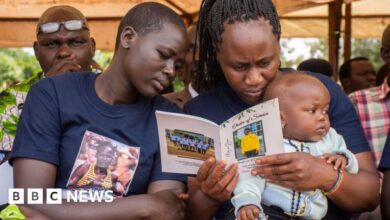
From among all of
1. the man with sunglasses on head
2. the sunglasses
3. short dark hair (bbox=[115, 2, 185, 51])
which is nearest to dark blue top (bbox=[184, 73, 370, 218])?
short dark hair (bbox=[115, 2, 185, 51])

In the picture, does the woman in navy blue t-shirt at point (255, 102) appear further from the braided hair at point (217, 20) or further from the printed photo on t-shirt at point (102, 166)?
the printed photo on t-shirt at point (102, 166)

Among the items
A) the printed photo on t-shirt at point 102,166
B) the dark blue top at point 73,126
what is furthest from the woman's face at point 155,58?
the printed photo on t-shirt at point 102,166

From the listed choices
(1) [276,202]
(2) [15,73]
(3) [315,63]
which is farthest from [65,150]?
(2) [15,73]

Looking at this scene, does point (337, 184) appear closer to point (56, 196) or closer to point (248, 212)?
point (248, 212)

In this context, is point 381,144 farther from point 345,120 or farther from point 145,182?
point 145,182

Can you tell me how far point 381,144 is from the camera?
440 centimetres

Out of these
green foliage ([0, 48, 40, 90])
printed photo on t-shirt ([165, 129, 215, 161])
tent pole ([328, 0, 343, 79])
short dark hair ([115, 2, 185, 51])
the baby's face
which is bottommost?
printed photo on t-shirt ([165, 129, 215, 161])

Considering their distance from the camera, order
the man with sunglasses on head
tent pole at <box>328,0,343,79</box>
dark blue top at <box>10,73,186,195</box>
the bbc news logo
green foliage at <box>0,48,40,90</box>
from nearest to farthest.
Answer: the bbc news logo
dark blue top at <box>10,73,186,195</box>
the man with sunglasses on head
tent pole at <box>328,0,343,79</box>
green foliage at <box>0,48,40,90</box>

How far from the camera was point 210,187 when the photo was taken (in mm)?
2533

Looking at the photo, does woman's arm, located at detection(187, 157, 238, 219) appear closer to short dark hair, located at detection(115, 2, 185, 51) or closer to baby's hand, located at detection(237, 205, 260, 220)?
baby's hand, located at detection(237, 205, 260, 220)

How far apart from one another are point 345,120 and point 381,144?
5.51ft

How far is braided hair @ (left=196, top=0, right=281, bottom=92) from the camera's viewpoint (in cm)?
285

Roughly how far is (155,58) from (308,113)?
0.68 m

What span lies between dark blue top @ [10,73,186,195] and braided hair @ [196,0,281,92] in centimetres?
47
